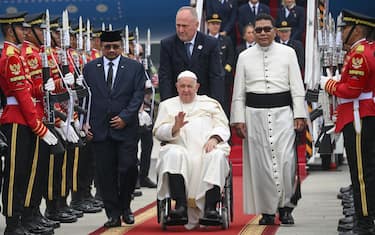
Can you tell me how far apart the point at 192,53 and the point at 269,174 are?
1.39 meters

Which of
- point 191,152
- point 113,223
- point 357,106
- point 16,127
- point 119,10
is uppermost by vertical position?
point 119,10

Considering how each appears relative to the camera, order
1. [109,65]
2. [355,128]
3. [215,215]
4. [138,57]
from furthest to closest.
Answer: [138,57]
[109,65]
[215,215]
[355,128]

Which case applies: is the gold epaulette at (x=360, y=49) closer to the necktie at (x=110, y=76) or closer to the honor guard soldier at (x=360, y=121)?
the honor guard soldier at (x=360, y=121)

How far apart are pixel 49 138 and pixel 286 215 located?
2404 millimetres

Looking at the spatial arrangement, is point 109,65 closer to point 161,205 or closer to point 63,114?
point 63,114

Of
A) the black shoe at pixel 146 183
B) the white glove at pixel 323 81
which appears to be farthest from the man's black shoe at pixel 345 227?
the black shoe at pixel 146 183

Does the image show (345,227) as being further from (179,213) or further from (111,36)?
(111,36)

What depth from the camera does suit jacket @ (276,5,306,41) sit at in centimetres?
1888

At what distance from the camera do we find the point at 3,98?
34.8 ft

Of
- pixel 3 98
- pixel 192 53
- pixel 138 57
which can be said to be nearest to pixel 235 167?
pixel 138 57

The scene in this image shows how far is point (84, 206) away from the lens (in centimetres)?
1331

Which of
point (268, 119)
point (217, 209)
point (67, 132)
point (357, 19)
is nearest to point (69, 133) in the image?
point (67, 132)

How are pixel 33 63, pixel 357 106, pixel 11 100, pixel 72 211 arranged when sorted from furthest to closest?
1. pixel 72 211
2. pixel 33 63
3. pixel 11 100
4. pixel 357 106

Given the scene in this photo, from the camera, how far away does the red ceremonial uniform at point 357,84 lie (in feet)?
32.7
